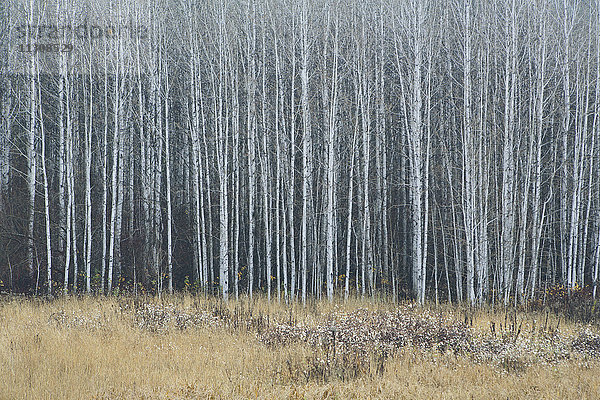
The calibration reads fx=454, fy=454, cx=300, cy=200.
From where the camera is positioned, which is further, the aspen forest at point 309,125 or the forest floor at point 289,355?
the aspen forest at point 309,125

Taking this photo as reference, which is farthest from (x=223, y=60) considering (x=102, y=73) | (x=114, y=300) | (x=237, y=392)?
(x=237, y=392)

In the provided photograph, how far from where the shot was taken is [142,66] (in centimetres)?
1469

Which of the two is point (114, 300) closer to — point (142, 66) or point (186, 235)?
point (186, 235)

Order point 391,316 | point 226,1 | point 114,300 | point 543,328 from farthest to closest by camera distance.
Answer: point 226,1 < point 114,300 < point 391,316 < point 543,328

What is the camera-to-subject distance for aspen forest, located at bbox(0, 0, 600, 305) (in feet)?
39.2

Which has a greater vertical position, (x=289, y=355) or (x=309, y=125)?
(x=309, y=125)

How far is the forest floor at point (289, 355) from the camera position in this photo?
17.3ft

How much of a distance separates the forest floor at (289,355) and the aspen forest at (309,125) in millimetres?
2720

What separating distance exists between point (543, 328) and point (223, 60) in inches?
426

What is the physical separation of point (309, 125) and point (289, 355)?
25.0 feet

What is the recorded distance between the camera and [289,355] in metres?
6.44

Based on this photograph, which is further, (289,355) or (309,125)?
(309,125)

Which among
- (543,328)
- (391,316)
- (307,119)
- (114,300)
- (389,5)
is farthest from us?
(389,5)

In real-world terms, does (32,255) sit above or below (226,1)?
below
